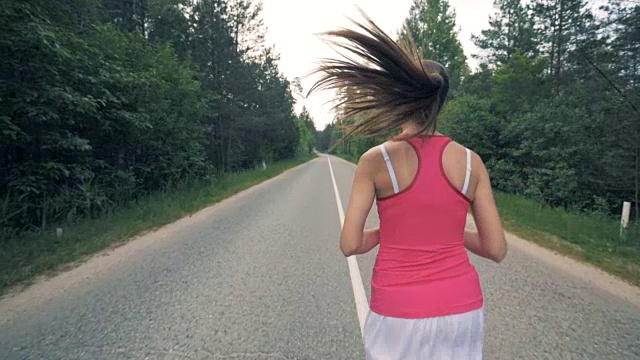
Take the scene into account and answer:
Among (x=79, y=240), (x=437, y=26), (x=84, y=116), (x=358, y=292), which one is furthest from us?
(x=437, y=26)

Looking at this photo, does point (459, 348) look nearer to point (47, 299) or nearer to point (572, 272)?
point (47, 299)

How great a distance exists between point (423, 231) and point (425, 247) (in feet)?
0.23

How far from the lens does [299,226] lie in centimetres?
761

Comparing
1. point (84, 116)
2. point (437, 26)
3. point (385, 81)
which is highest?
point (437, 26)

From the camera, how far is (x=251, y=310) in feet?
11.5

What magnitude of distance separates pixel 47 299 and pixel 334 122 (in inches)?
161

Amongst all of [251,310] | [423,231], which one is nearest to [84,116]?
[251,310]

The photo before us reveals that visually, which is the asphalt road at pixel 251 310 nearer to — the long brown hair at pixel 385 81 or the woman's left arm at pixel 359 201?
the woman's left arm at pixel 359 201

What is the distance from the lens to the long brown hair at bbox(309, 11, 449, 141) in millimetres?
1301

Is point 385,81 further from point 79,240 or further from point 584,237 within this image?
point 584,237

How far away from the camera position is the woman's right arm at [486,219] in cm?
122

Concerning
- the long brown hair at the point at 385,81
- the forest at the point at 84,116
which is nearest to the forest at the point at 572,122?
the long brown hair at the point at 385,81

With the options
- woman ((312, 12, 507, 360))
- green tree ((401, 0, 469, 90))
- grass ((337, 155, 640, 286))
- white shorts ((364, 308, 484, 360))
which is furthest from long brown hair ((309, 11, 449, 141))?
green tree ((401, 0, 469, 90))

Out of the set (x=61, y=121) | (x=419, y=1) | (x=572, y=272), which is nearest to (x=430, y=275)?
(x=572, y=272)
